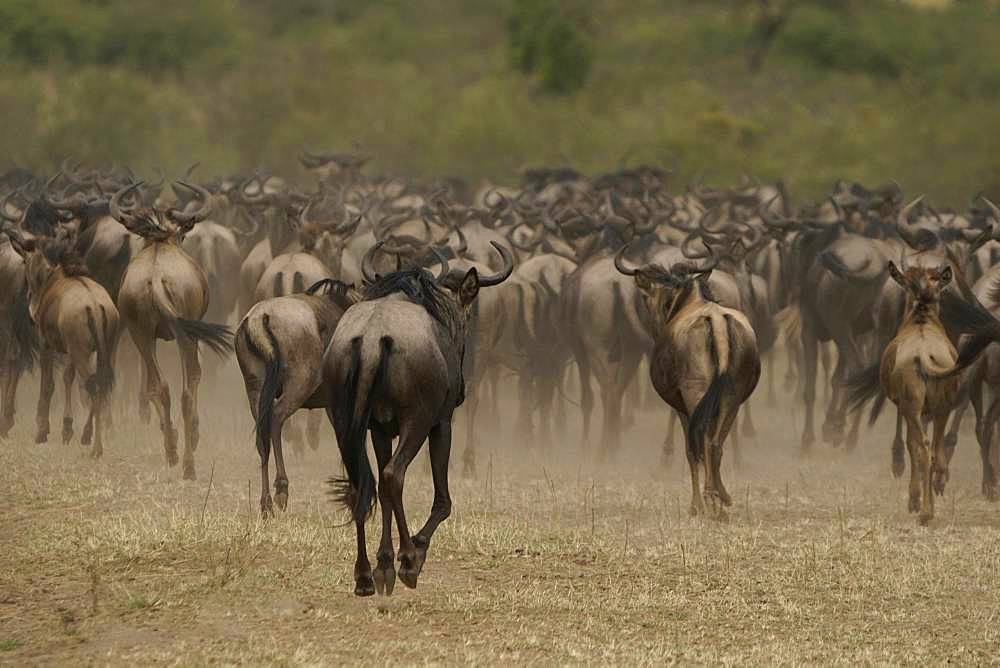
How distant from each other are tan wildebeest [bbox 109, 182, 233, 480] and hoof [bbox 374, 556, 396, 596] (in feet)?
17.4

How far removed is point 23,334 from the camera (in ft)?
52.7

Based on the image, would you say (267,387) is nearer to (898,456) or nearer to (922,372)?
(922,372)

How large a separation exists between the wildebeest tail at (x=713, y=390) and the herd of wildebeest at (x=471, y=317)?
24 mm

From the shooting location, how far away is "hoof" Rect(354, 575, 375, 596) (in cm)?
884

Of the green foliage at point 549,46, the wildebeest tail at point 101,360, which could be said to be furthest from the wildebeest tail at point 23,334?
the green foliage at point 549,46

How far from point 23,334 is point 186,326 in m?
2.81

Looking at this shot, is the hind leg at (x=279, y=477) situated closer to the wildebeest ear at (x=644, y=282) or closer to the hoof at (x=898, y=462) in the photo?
the wildebeest ear at (x=644, y=282)

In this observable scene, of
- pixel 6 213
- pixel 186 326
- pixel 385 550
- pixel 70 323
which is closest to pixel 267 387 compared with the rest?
pixel 186 326

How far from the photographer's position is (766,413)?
20156 millimetres

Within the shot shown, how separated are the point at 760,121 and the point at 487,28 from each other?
28.4 m

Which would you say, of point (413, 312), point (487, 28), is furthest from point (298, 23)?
point (413, 312)

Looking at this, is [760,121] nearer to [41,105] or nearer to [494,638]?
[41,105]

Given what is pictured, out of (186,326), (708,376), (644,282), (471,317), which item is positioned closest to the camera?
(708,376)

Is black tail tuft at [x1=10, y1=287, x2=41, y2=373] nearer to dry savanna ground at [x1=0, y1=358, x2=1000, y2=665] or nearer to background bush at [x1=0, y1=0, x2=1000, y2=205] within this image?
dry savanna ground at [x1=0, y1=358, x2=1000, y2=665]
